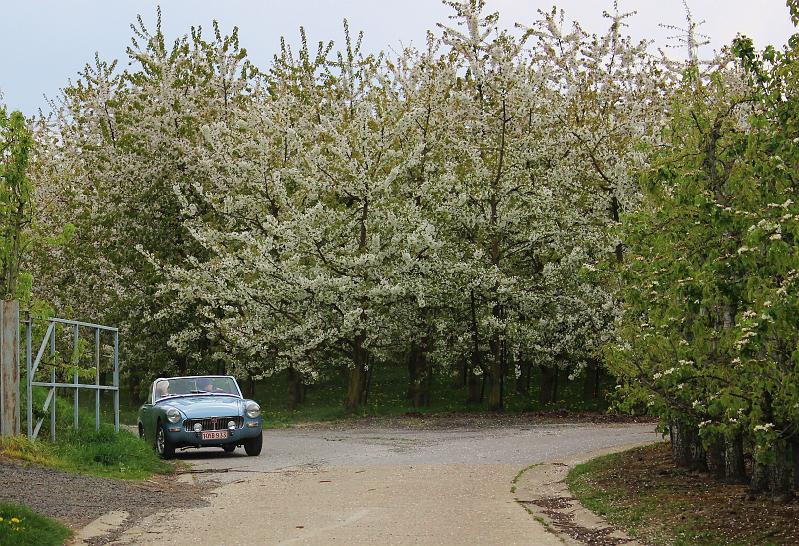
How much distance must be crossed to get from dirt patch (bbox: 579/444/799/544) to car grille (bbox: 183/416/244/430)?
261 inches

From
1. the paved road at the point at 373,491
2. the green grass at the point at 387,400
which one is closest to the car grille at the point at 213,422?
the paved road at the point at 373,491

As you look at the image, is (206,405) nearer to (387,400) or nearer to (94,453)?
(94,453)

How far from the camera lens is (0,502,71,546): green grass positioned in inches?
348

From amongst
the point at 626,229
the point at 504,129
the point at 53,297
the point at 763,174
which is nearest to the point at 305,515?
the point at 626,229

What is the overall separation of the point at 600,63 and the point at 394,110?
6.61m

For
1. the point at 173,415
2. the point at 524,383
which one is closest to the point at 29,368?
the point at 173,415

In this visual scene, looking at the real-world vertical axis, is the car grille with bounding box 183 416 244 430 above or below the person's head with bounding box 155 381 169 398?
below

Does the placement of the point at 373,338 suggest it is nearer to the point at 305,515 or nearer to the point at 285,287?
the point at 285,287

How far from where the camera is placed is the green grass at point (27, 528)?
29.0 feet

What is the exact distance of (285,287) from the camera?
1199 inches

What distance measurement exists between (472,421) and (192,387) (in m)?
10.6

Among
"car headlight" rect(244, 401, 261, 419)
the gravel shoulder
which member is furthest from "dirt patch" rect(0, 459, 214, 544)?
"car headlight" rect(244, 401, 261, 419)

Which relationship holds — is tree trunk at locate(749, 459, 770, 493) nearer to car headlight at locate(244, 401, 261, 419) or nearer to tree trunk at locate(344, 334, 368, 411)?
car headlight at locate(244, 401, 261, 419)

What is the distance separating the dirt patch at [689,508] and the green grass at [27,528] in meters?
5.24
